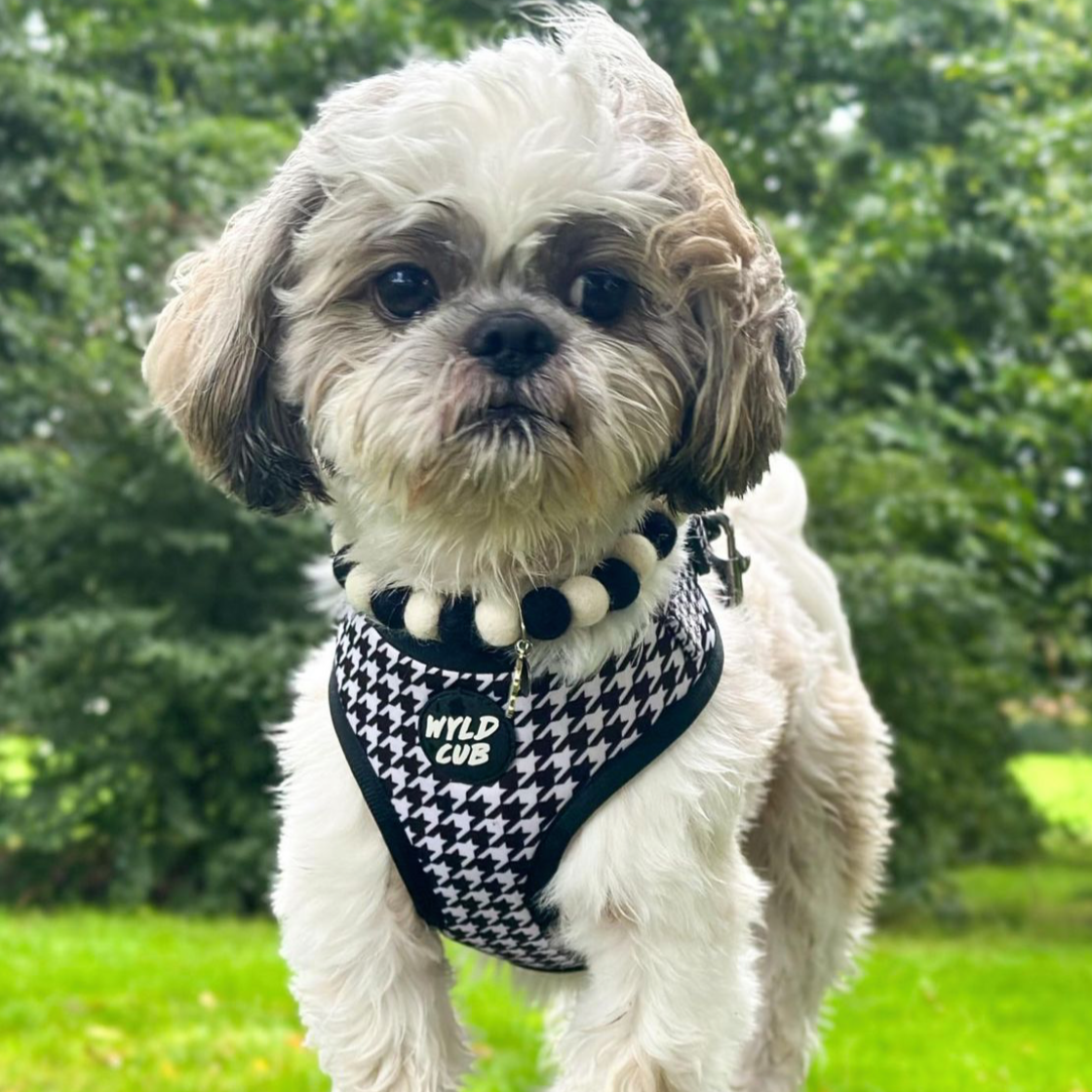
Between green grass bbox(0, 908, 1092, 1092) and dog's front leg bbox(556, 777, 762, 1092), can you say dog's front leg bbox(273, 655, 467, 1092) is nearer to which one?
dog's front leg bbox(556, 777, 762, 1092)

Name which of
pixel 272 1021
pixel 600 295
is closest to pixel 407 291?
pixel 600 295

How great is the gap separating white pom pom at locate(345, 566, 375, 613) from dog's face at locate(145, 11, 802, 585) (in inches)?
5.6

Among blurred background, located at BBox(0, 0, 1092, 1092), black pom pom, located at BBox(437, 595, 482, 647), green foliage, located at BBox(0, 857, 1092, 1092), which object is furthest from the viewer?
blurred background, located at BBox(0, 0, 1092, 1092)

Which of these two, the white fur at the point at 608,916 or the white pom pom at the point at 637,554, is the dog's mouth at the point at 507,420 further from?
the white fur at the point at 608,916

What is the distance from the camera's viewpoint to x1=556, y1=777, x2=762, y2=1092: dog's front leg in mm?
2787

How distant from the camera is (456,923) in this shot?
121 inches

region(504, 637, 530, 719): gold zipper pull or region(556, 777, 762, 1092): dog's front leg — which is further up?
region(504, 637, 530, 719): gold zipper pull

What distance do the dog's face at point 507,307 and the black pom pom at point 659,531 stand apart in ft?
0.24

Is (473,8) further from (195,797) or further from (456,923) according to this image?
(456,923)

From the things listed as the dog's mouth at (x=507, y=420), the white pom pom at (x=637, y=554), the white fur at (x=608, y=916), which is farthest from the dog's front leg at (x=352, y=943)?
the dog's mouth at (x=507, y=420)

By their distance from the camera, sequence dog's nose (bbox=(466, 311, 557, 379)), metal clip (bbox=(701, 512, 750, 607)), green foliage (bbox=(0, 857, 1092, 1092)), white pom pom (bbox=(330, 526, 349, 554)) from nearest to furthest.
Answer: dog's nose (bbox=(466, 311, 557, 379)) → white pom pom (bbox=(330, 526, 349, 554)) → metal clip (bbox=(701, 512, 750, 607)) → green foliage (bbox=(0, 857, 1092, 1092))

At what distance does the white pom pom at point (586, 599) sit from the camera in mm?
2785

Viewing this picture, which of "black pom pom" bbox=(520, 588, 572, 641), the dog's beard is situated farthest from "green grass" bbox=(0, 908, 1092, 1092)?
the dog's beard

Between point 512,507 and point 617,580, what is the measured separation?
26cm
